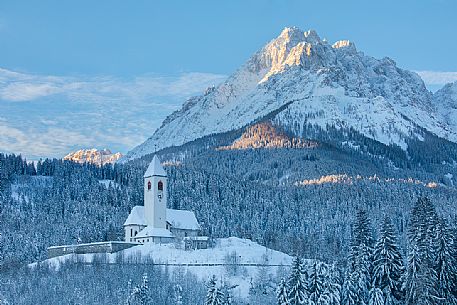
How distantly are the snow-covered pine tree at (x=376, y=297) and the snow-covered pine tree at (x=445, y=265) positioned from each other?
7.03 metres

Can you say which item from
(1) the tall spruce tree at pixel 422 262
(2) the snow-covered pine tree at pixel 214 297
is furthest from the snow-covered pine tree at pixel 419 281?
(2) the snow-covered pine tree at pixel 214 297

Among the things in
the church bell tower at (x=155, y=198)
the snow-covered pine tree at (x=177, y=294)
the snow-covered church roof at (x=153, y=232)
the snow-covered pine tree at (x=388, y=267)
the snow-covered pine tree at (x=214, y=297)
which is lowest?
the snow-covered pine tree at (x=177, y=294)

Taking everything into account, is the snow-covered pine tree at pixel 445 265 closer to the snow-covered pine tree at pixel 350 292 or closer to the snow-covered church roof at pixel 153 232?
the snow-covered pine tree at pixel 350 292

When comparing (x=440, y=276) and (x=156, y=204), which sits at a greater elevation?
(x=156, y=204)

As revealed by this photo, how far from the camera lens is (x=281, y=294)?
368 ft

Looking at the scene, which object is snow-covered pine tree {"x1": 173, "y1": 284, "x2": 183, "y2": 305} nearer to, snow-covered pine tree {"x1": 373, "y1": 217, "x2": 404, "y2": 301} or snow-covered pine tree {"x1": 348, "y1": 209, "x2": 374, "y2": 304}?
snow-covered pine tree {"x1": 348, "y1": 209, "x2": 374, "y2": 304}

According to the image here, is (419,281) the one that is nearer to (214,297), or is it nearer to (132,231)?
(214,297)

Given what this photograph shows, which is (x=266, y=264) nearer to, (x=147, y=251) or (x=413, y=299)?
(x=147, y=251)

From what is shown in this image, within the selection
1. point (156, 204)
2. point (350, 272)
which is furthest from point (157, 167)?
point (350, 272)

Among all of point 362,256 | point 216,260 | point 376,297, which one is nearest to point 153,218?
point 216,260

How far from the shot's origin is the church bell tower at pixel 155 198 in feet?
628

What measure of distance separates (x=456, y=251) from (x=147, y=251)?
245 ft

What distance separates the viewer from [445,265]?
113 meters

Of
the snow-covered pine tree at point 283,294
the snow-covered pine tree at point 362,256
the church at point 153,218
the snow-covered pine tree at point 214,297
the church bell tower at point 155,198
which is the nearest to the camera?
the snow-covered pine tree at point 214,297
